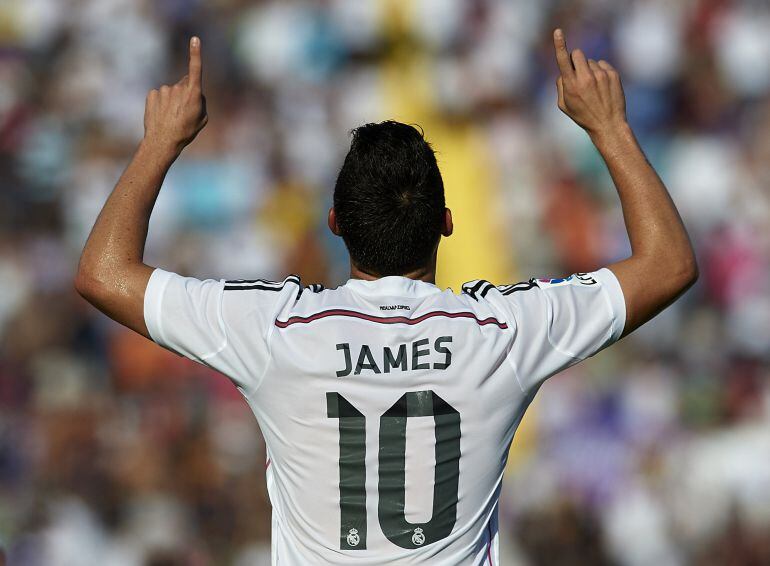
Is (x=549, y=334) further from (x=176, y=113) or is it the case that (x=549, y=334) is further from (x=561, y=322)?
(x=176, y=113)

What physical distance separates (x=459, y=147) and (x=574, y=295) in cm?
617

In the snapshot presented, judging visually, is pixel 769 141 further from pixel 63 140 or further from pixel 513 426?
pixel 513 426

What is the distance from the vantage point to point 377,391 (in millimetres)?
2393

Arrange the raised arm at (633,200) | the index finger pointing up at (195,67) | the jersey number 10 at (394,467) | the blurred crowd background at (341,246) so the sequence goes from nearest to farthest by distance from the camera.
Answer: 1. the jersey number 10 at (394,467)
2. the raised arm at (633,200)
3. the index finger pointing up at (195,67)
4. the blurred crowd background at (341,246)

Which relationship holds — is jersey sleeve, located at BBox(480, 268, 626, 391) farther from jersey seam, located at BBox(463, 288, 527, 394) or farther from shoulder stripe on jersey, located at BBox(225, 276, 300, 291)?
shoulder stripe on jersey, located at BBox(225, 276, 300, 291)

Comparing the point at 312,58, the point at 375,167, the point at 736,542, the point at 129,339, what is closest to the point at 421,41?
the point at 312,58

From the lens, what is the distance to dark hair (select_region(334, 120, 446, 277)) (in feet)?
8.16

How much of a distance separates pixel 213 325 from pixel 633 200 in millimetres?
968

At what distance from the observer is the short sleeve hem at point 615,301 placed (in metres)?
2.49

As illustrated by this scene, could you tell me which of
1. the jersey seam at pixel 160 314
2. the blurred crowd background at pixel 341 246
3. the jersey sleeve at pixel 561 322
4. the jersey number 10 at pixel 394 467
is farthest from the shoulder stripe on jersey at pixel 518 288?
the blurred crowd background at pixel 341 246

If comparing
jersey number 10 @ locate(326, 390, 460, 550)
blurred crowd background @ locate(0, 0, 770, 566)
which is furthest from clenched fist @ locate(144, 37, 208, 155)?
blurred crowd background @ locate(0, 0, 770, 566)

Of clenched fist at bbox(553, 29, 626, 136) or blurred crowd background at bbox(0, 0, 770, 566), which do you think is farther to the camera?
blurred crowd background at bbox(0, 0, 770, 566)

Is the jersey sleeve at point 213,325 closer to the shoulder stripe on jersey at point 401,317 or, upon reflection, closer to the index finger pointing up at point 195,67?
the shoulder stripe on jersey at point 401,317

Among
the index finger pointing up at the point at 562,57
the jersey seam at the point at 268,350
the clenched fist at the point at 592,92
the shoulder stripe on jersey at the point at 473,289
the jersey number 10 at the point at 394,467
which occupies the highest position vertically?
the index finger pointing up at the point at 562,57
